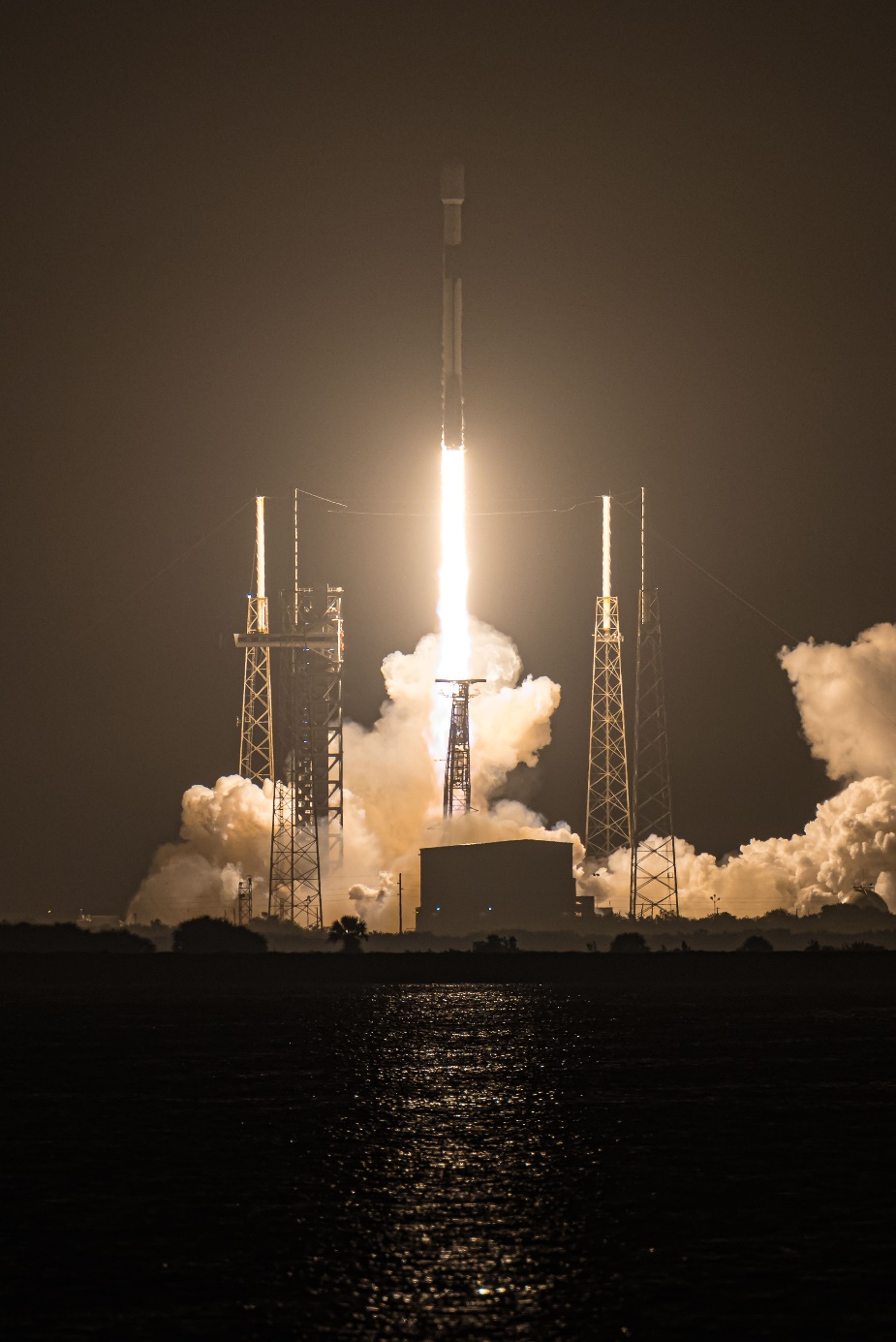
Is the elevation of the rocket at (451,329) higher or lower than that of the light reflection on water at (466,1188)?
higher

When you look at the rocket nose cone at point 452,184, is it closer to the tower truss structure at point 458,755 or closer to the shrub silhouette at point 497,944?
the tower truss structure at point 458,755

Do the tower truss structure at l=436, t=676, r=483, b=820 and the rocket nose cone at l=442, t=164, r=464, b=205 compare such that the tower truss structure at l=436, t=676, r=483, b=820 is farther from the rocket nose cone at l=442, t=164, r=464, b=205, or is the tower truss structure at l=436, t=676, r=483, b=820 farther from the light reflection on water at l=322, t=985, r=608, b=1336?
the light reflection on water at l=322, t=985, r=608, b=1336

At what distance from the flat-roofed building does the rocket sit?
32.0 m

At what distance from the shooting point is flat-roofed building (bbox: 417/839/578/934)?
14038 centimetres

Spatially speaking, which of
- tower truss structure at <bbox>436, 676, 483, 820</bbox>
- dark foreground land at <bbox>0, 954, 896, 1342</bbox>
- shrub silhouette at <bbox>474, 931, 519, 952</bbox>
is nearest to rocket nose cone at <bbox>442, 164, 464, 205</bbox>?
tower truss structure at <bbox>436, 676, 483, 820</bbox>

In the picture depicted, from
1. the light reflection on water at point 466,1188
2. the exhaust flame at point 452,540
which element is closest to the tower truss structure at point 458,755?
the exhaust flame at point 452,540

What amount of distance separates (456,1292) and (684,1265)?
486 centimetres

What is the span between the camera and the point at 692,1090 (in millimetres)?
63500

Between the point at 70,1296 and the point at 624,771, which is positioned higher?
the point at 624,771

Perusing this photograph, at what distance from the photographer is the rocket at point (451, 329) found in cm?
13562

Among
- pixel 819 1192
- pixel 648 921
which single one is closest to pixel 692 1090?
pixel 819 1192

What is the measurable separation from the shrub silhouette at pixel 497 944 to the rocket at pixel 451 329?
42.0m

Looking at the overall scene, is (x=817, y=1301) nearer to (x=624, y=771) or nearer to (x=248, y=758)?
(x=624, y=771)

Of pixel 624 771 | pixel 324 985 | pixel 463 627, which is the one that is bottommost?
pixel 324 985
